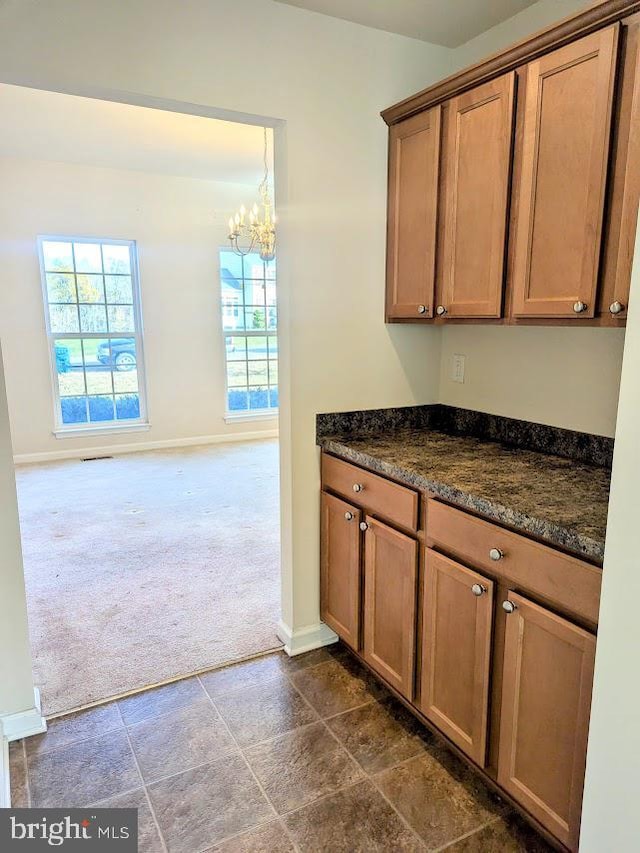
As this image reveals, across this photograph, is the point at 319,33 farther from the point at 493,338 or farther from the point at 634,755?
the point at 634,755

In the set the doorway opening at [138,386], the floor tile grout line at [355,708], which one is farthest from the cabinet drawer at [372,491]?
the doorway opening at [138,386]

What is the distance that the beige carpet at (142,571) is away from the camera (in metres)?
2.46

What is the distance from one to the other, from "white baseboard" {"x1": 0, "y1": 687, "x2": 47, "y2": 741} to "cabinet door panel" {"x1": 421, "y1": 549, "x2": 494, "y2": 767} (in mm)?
1359

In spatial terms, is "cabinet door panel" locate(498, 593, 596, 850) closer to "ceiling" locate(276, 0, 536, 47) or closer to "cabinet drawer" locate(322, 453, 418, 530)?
"cabinet drawer" locate(322, 453, 418, 530)

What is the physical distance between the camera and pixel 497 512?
1.54 m

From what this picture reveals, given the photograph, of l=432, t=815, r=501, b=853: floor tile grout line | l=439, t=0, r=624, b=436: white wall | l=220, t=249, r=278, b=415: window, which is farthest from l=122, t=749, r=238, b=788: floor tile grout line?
l=220, t=249, r=278, b=415: window

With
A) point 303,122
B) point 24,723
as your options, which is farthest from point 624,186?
point 24,723

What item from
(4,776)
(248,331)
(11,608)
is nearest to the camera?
(4,776)

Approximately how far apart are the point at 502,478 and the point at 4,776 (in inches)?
70.0

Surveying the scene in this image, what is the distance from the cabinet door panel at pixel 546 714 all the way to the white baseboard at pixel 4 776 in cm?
142

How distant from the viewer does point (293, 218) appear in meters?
2.19

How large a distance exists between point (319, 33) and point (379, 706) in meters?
2.54

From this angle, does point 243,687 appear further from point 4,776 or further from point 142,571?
point 142,571

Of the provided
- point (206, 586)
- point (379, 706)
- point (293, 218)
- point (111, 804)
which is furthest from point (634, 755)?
point (206, 586)
